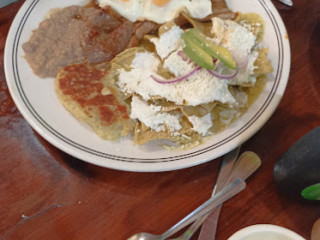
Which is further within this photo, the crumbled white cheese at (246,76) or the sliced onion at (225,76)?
the crumbled white cheese at (246,76)

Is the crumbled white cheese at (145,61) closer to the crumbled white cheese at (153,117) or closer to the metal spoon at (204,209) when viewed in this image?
the crumbled white cheese at (153,117)

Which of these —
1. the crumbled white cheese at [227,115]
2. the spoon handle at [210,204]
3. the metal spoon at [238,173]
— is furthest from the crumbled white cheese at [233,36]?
the spoon handle at [210,204]

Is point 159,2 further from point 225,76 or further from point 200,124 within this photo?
point 200,124

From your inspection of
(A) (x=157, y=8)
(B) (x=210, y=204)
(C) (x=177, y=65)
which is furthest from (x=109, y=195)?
(A) (x=157, y=8)

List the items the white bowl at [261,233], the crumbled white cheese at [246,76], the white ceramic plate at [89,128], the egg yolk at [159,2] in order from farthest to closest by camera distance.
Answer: the egg yolk at [159,2] < the crumbled white cheese at [246,76] < the white ceramic plate at [89,128] < the white bowl at [261,233]

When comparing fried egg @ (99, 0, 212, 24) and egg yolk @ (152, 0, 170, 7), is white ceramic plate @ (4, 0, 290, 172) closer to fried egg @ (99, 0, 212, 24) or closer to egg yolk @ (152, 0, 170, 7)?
fried egg @ (99, 0, 212, 24)

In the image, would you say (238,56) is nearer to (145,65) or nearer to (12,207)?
(145,65)
